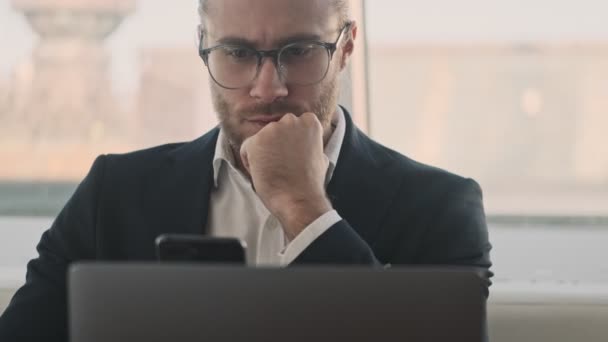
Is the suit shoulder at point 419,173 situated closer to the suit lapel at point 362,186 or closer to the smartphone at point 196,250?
the suit lapel at point 362,186

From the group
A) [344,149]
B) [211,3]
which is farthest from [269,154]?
[211,3]

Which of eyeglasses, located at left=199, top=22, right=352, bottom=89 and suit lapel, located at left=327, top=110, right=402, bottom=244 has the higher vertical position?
eyeglasses, located at left=199, top=22, right=352, bottom=89

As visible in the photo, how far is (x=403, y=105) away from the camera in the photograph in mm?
2697

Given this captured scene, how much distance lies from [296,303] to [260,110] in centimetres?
96

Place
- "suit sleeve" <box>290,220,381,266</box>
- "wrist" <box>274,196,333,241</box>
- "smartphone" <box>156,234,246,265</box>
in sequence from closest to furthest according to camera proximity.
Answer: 1. "smartphone" <box>156,234,246,265</box>
2. "suit sleeve" <box>290,220,381,266</box>
3. "wrist" <box>274,196,333,241</box>

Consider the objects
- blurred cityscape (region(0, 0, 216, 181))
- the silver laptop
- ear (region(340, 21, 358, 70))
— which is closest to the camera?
the silver laptop

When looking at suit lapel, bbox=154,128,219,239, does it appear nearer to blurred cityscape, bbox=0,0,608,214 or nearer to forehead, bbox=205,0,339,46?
forehead, bbox=205,0,339,46

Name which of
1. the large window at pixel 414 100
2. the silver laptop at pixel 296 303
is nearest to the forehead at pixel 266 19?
the large window at pixel 414 100

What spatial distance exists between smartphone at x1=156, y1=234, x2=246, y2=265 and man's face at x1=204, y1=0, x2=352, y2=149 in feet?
2.28

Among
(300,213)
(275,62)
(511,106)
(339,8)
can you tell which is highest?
(339,8)

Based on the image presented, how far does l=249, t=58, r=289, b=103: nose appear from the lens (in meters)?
1.89

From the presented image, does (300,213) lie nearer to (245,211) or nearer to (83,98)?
(245,211)

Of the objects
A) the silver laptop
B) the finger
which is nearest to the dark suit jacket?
the finger

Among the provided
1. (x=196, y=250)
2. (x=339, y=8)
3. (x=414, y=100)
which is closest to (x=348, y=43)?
(x=339, y=8)
